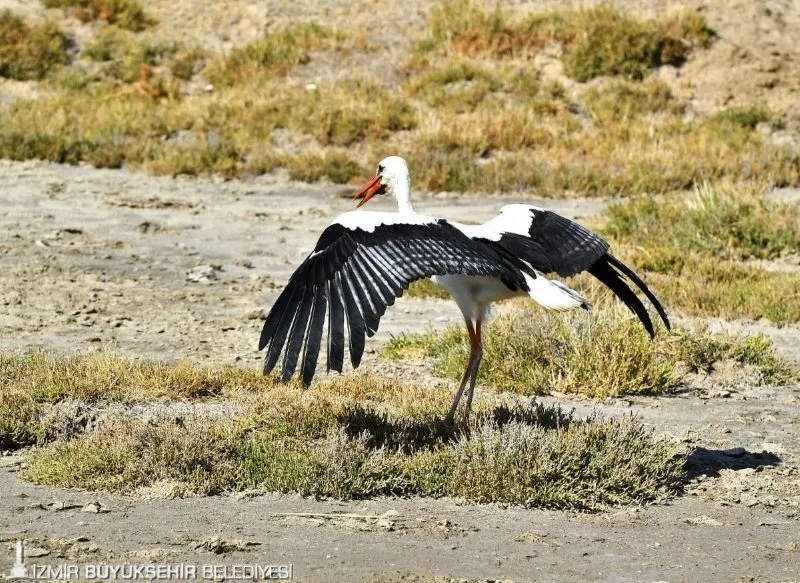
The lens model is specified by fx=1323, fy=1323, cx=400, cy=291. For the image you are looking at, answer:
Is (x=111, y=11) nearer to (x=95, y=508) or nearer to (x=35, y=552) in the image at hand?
(x=95, y=508)

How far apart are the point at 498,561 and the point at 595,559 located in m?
0.47

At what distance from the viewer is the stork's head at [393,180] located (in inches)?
335

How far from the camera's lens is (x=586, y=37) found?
77.2 ft

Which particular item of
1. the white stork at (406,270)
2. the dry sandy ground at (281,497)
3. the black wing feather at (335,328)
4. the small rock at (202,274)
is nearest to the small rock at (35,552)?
the dry sandy ground at (281,497)

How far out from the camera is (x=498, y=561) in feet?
19.9

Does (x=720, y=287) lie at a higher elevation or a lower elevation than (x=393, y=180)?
lower

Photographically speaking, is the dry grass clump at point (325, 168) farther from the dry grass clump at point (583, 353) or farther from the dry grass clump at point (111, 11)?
the dry grass clump at point (583, 353)

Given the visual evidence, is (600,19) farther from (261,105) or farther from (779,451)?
(779,451)

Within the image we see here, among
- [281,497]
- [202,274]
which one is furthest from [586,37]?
[281,497]

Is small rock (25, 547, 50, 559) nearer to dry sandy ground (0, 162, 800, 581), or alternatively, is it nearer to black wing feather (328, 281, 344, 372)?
dry sandy ground (0, 162, 800, 581)

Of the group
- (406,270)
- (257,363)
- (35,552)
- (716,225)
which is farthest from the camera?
(716,225)

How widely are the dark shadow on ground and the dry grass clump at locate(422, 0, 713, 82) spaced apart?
15572 millimetres

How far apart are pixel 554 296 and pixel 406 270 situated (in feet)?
2.83

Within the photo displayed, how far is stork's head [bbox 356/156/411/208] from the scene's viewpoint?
8.51 m
